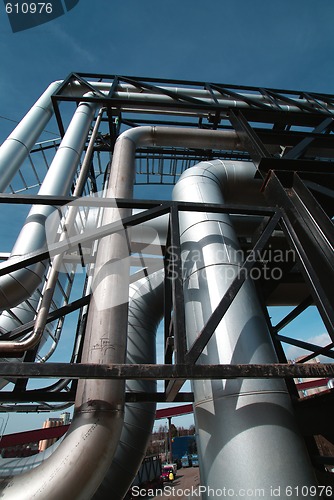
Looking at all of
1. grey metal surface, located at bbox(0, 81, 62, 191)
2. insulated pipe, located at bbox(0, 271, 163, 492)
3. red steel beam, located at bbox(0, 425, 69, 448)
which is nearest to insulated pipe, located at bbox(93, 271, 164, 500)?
insulated pipe, located at bbox(0, 271, 163, 492)

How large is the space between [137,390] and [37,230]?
2.29m

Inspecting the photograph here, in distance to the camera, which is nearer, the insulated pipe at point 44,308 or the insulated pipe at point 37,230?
the insulated pipe at point 44,308

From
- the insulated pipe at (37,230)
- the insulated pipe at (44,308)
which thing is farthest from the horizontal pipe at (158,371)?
the insulated pipe at (37,230)

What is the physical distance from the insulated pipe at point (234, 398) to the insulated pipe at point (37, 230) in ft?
4.58

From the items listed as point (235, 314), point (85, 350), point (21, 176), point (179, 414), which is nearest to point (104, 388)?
point (85, 350)

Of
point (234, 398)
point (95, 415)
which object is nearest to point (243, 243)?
point (234, 398)

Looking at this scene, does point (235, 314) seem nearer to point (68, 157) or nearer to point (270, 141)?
point (270, 141)

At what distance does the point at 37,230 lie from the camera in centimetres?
246

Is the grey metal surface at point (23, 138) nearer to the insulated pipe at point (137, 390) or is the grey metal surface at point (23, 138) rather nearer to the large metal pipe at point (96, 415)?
the large metal pipe at point (96, 415)

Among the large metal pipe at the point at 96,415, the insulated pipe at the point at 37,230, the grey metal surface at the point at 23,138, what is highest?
the grey metal surface at the point at 23,138

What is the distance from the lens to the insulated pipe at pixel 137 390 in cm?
296

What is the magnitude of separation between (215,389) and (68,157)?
3097 mm

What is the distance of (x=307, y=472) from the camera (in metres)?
1.65

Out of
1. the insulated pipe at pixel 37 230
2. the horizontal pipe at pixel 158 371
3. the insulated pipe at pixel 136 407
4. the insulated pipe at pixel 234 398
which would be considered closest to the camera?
the horizontal pipe at pixel 158 371
